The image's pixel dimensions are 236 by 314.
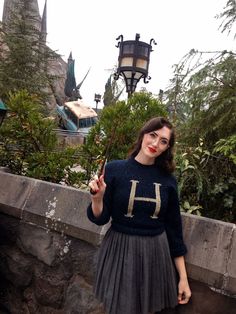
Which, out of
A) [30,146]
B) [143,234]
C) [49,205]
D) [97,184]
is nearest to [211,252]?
[143,234]

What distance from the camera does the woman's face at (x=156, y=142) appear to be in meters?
1.80

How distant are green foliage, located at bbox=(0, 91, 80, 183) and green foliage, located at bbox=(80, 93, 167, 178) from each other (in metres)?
0.22

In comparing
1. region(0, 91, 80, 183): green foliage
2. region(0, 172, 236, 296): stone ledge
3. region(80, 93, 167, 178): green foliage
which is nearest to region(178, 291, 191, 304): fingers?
region(0, 172, 236, 296): stone ledge

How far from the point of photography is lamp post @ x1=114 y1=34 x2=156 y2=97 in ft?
21.2

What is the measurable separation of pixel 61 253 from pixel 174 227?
1.03 m

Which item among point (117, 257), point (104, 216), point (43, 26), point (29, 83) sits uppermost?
point (43, 26)

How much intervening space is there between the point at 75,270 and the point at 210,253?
1.08 m

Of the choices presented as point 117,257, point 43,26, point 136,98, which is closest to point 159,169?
point 117,257

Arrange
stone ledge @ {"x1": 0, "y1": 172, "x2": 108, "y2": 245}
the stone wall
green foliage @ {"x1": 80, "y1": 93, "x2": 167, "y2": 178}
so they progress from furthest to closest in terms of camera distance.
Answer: green foliage @ {"x1": 80, "y1": 93, "x2": 167, "y2": 178}, stone ledge @ {"x1": 0, "y1": 172, "x2": 108, "y2": 245}, the stone wall

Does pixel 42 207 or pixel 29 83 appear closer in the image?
pixel 42 207

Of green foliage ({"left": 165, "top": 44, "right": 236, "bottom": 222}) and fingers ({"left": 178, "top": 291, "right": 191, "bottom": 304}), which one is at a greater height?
green foliage ({"left": 165, "top": 44, "right": 236, "bottom": 222})

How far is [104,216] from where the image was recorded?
1.74 meters

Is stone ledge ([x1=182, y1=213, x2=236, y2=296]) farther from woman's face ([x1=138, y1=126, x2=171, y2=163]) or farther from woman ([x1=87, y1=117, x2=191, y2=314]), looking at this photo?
woman's face ([x1=138, y1=126, x2=171, y2=163])

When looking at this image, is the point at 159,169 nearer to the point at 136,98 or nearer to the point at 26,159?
the point at 136,98
